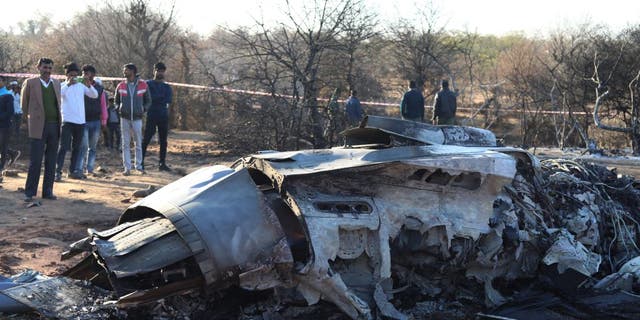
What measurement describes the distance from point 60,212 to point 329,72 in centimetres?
882

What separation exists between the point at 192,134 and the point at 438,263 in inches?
646

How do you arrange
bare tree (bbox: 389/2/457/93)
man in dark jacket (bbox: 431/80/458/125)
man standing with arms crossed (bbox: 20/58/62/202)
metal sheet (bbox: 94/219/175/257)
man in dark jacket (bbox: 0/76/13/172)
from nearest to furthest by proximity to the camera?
metal sheet (bbox: 94/219/175/257)
man standing with arms crossed (bbox: 20/58/62/202)
man in dark jacket (bbox: 0/76/13/172)
man in dark jacket (bbox: 431/80/458/125)
bare tree (bbox: 389/2/457/93)

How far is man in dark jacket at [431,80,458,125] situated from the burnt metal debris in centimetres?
766

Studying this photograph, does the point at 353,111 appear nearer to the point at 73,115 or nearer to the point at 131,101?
the point at 131,101

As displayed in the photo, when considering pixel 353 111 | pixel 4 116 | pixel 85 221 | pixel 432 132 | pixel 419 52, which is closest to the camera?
pixel 432 132

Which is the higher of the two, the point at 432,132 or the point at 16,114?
the point at 432,132

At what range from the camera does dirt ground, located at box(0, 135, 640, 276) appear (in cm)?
553

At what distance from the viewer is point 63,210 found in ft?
24.1

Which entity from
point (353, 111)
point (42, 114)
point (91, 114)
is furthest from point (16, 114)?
point (353, 111)

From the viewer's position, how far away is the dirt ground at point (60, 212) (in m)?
5.50

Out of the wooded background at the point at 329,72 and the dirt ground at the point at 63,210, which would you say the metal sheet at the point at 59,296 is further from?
the wooded background at the point at 329,72

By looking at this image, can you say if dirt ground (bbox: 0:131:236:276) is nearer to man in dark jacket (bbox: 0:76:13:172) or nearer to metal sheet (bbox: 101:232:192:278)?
man in dark jacket (bbox: 0:76:13:172)

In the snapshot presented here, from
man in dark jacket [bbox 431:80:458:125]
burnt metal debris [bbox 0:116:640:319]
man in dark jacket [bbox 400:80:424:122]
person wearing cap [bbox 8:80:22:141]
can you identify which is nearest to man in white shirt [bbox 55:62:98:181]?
person wearing cap [bbox 8:80:22:141]

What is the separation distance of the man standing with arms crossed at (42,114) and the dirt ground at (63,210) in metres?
0.59
